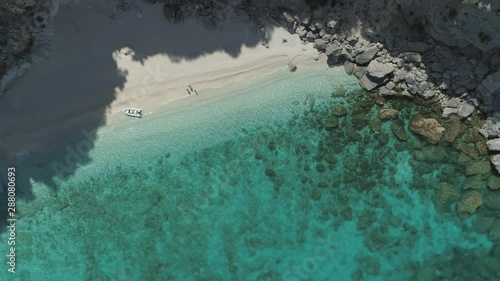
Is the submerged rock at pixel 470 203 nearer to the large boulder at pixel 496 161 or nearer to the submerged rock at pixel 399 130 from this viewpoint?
the large boulder at pixel 496 161

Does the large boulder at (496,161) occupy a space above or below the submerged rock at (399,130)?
below

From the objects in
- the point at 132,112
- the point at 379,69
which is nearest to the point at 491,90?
the point at 379,69

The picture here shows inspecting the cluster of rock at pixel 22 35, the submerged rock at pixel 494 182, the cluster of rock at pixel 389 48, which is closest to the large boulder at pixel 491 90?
the cluster of rock at pixel 389 48

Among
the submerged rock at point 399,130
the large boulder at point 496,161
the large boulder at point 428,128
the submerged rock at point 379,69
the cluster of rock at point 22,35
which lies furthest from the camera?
the submerged rock at point 399,130

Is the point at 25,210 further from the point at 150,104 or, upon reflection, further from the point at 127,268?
the point at 150,104

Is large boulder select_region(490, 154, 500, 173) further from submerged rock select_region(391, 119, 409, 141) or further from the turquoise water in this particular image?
submerged rock select_region(391, 119, 409, 141)

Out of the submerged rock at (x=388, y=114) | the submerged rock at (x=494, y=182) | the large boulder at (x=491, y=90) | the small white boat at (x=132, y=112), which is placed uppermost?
the small white boat at (x=132, y=112)
